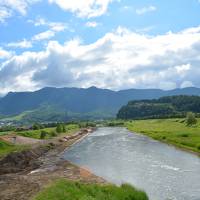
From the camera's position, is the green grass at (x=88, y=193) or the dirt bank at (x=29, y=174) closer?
the green grass at (x=88, y=193)

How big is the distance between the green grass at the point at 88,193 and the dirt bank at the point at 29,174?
301 cm

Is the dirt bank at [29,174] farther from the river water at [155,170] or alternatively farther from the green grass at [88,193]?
the river water at [155,170]

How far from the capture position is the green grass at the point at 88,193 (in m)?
43.1

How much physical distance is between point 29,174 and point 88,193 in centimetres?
2401

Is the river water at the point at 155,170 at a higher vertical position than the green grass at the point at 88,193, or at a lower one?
lower

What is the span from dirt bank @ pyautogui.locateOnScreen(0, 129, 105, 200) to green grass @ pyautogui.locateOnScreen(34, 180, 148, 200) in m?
3.01

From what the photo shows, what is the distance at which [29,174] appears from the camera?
66.6 metres

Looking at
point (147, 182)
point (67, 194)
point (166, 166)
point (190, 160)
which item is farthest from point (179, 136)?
point (67, 194)

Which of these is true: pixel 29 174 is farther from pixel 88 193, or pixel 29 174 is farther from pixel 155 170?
pixel 88 193

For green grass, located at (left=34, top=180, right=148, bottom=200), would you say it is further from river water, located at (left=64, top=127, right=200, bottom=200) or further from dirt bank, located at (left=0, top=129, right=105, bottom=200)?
river water, located at (left=64, top=127, right=200, bottom=200)

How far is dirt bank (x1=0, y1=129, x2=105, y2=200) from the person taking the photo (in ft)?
163

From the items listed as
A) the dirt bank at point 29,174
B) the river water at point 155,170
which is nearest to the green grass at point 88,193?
the dirt bank at point 29,174

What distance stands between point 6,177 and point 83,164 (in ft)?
73.5

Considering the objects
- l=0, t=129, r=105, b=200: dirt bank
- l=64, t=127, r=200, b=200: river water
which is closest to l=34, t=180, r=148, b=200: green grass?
l=0, t=129, r=105, b=200: dirt bank
